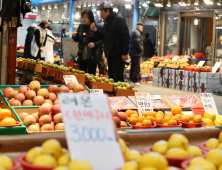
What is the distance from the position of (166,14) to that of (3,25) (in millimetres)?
10442

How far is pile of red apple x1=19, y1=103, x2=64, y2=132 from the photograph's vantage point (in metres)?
2.70

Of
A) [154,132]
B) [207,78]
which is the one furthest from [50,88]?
[207,78]

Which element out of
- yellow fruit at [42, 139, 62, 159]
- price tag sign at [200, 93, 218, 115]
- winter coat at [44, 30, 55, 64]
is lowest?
price tag sign at [200, 93, 218, 115]

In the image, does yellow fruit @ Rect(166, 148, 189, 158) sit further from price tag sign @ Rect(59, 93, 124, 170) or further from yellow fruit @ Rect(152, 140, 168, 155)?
price tag sign @ Rect(59, 93, 124, 170)

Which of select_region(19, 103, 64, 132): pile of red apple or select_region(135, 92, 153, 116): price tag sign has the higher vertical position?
select_region(135, 92, 153, 116): price tag sign

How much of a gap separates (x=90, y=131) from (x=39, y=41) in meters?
7.90

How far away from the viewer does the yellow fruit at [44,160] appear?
50.9 inches

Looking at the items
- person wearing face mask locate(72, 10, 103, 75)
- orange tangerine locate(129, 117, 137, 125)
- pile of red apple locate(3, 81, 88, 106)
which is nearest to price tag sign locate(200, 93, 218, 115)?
orange tangerine locate(129, 117, 137, 125)

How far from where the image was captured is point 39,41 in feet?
29.2

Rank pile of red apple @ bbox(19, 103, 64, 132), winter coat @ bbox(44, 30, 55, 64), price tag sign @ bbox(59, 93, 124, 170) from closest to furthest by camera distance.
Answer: price tag sign @ bbox(59, 93, 124, 170) < pile of red apple @ bbox(19, 103, 64, 132) < winter coat @ bbox(44, 30, 55, 64)

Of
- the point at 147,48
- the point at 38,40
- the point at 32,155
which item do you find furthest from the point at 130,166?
the point at 147,48

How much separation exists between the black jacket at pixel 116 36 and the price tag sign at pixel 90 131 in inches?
165

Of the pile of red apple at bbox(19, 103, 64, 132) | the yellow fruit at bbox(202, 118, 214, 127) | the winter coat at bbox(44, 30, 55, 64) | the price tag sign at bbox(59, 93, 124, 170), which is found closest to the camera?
the price tag sign at bbox(59, 93, 124, 170)

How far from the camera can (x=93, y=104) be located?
4.55 ft
